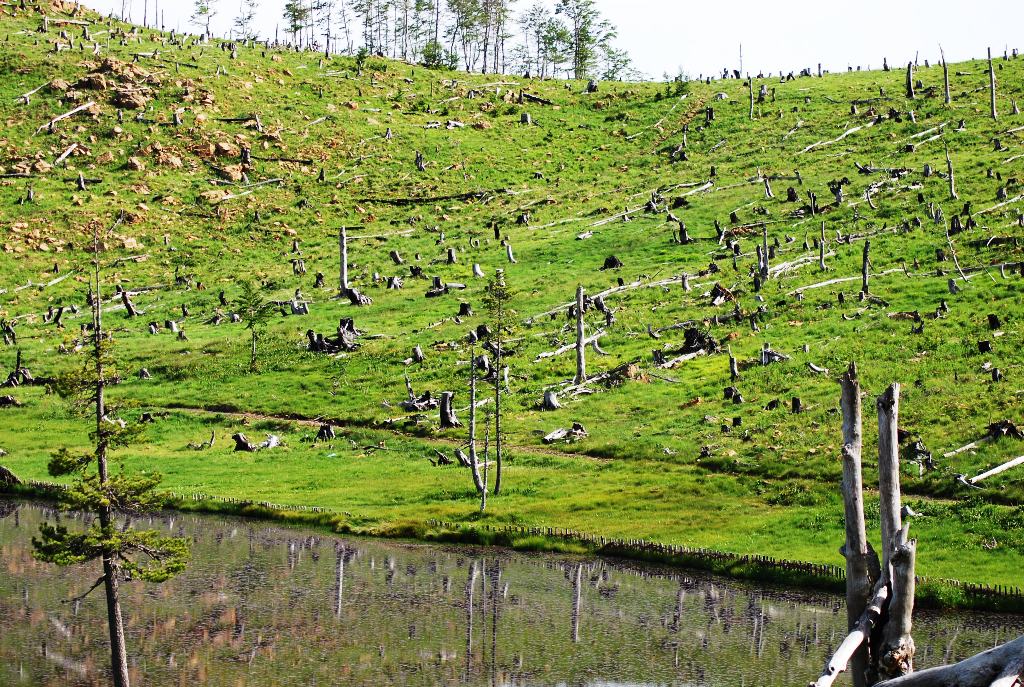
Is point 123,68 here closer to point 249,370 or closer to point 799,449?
point 249,370

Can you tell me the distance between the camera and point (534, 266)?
100062 mm

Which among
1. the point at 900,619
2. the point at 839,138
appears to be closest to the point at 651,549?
the point at 900,619

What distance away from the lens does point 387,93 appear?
157000 millimetres

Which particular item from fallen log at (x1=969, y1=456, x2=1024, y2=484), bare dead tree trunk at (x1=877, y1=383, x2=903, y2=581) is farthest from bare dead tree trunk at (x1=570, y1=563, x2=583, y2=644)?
bare dead tree trunk at (x1=877, y1=383, x2=903, y2=581)

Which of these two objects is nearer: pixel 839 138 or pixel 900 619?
pixel 900 619

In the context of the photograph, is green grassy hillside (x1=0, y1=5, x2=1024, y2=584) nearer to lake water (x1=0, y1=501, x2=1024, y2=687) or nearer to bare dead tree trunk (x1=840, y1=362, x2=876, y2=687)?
lake water (x1=0, y1=501, x2=1024, y2=687)

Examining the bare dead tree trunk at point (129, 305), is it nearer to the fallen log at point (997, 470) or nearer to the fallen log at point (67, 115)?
the fallen log at point (67, 115)

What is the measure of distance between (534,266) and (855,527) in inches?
3288

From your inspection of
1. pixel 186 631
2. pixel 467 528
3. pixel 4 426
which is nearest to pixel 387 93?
pixel 4 426

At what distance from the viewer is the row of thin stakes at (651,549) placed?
127 ft

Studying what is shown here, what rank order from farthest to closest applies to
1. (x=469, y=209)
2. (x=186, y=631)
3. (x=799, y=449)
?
(x=469, y=209) → (x=799, y=449) → (x=186, y=631)

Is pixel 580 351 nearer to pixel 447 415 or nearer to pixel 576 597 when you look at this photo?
pixel 447 415

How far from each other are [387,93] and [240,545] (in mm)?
117050

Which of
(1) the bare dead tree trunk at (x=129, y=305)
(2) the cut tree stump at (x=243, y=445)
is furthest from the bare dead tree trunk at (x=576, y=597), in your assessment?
(1) the bare dead tree trunk at (x=129, y=305)
